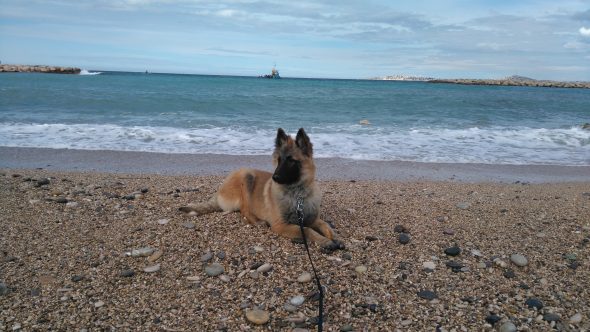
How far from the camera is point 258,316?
361 centimetres

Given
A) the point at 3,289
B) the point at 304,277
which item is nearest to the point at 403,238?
the point at 304,277

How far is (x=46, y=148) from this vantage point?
41.0 feet

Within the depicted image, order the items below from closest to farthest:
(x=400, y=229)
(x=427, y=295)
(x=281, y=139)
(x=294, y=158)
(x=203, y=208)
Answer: (x=427, y=295)
(x=294, y=158)
(x=281, y=139)
(x=400, y=229)
(x=203, y=208)

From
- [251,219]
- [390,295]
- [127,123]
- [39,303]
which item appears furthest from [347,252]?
[127,123]

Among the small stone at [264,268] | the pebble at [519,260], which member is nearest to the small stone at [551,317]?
the pebble at [519,260]

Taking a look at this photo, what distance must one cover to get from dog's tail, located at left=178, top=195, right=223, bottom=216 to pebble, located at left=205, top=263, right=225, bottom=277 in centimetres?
189

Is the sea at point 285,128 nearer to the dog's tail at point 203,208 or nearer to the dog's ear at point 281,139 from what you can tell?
the dog's tail at point 203,208

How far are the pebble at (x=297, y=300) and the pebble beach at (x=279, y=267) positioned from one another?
0.01 metres

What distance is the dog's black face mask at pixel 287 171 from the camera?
5.36 meters

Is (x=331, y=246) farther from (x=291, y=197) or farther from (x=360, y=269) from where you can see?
(x=291, y=197)

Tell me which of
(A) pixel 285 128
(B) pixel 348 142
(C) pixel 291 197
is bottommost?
(B) pixel 348 142

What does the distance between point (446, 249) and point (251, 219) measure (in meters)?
2.60

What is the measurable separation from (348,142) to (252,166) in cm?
513

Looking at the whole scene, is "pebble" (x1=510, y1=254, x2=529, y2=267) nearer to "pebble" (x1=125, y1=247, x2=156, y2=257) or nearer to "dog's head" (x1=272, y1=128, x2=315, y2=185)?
"dog's head" (x1=272, y1=128, x2=315, y2=185)
